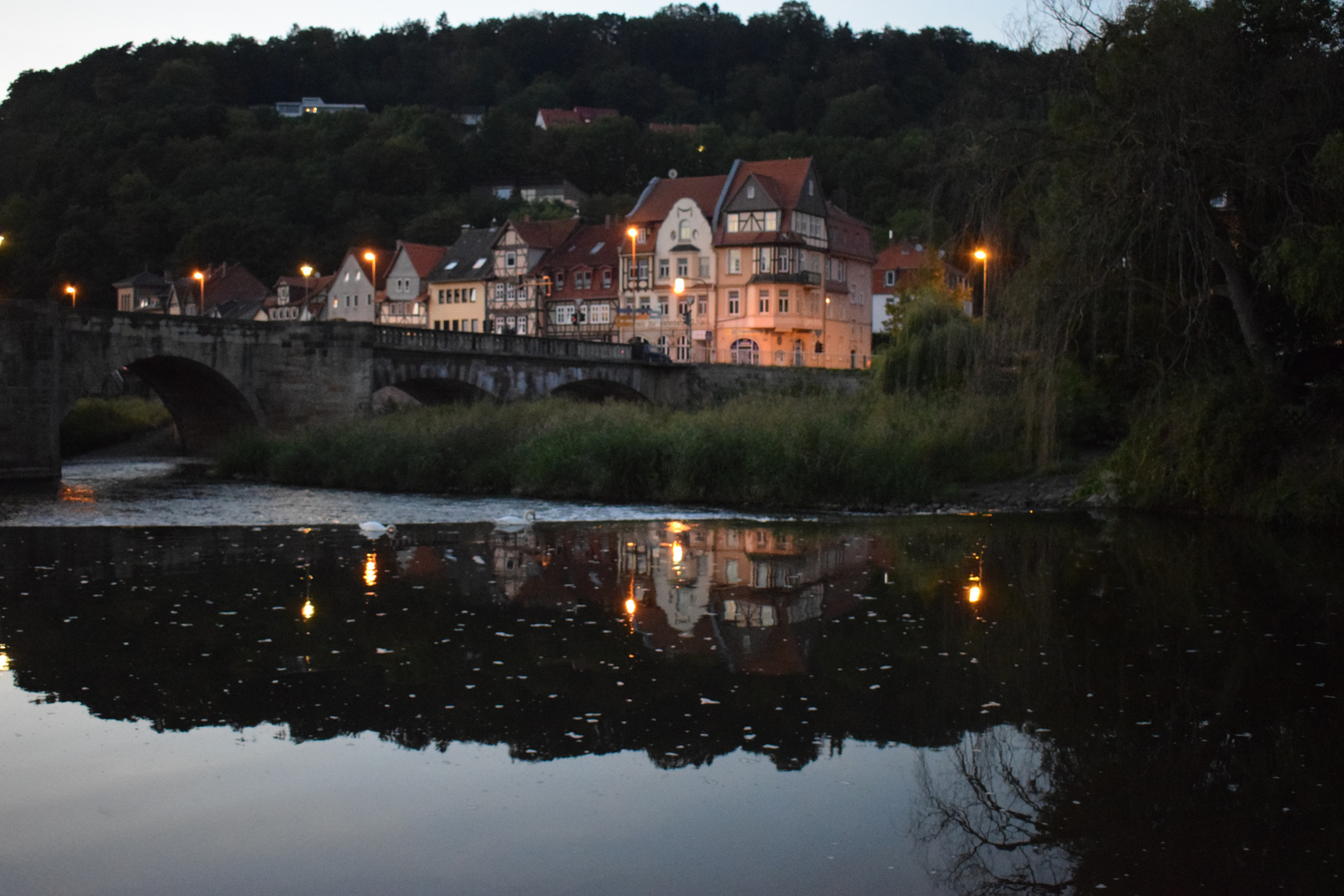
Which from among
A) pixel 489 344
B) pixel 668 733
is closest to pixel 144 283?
pixel 489 344

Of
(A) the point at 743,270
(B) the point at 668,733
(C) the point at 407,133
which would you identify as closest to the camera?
(B) the point at 668,733

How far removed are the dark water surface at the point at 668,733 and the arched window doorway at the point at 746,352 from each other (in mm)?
53888

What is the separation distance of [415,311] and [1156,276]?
7224 cm

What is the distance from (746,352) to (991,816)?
209 feet

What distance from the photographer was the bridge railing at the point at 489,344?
43812mm

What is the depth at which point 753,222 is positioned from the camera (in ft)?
237

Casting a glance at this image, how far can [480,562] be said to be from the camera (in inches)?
719

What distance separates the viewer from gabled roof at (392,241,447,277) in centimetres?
9088

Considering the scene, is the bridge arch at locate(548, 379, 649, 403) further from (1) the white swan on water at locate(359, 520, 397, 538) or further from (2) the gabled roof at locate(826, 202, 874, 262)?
(1) the white swan on water at locate(359, 520, 397, 538)

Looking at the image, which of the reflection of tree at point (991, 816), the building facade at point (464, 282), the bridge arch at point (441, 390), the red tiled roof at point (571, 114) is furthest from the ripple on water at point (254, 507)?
the red tiled roof at point (571, 114)

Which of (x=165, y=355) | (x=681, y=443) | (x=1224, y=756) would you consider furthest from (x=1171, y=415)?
(x=165, y=355)

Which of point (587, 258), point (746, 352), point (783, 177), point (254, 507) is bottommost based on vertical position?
point (254, 507)

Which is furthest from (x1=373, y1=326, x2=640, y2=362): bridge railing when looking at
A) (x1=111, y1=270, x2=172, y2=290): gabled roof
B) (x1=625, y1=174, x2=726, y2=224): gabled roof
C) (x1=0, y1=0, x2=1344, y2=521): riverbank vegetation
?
(x1=111, y1=270, x2=172, y2=290): gabled roof

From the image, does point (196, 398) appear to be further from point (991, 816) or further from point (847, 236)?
point (991, 816)
